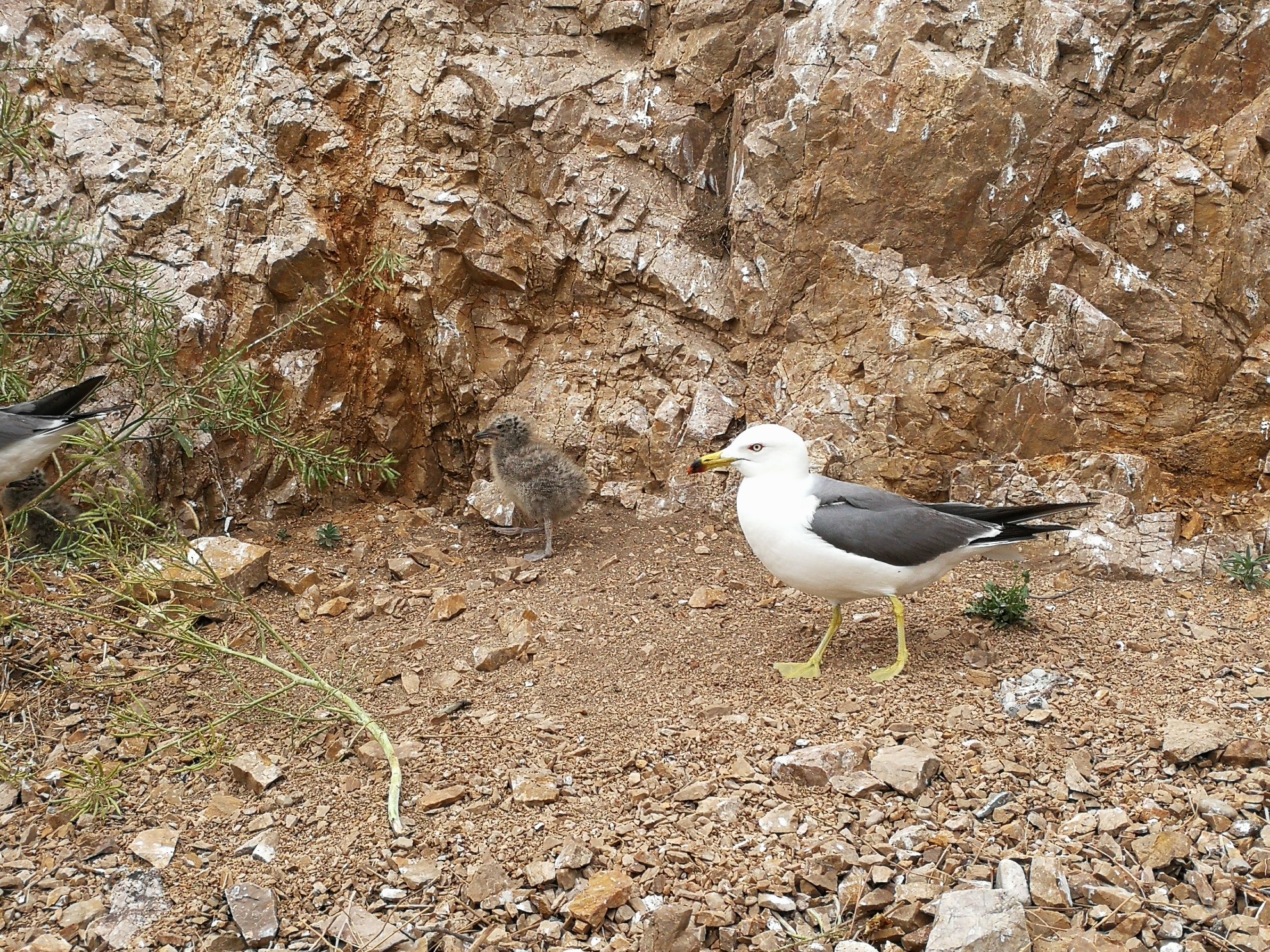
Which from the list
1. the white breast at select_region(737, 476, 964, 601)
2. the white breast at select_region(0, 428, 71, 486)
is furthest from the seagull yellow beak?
the white breast at select_region(0, 428, 71, 486)

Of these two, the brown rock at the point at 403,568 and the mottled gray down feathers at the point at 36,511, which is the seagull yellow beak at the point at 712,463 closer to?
the brown rock at the point at 403,568

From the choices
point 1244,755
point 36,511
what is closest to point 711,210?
point 36,511

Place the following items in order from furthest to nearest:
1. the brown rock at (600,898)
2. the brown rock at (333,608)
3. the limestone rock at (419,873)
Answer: the brown rock at (333,608) < the limestone rock at (419,873) < the brown rock at (600,898)

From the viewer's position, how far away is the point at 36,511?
5.96 m

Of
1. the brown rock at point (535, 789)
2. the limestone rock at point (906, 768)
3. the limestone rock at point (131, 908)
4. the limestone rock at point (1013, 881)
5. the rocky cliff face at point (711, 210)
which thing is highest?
the rocky cliff face at point (711, 210)

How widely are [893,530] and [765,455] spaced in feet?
2.35

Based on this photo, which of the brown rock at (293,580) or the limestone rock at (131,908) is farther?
the brown rock at (293,580)

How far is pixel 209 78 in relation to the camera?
7066 millimetres

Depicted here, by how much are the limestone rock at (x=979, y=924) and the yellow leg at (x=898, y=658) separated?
154 cm

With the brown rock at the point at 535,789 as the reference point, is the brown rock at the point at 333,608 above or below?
below

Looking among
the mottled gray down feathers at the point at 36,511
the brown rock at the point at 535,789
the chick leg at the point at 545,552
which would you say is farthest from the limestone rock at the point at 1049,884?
the mottled gray down feathers at the point at 36,511

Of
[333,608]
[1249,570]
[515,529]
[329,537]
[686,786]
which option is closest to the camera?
[686,786]

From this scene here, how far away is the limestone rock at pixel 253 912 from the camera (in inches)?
124

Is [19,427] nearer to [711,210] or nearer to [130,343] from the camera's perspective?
[130,343]
